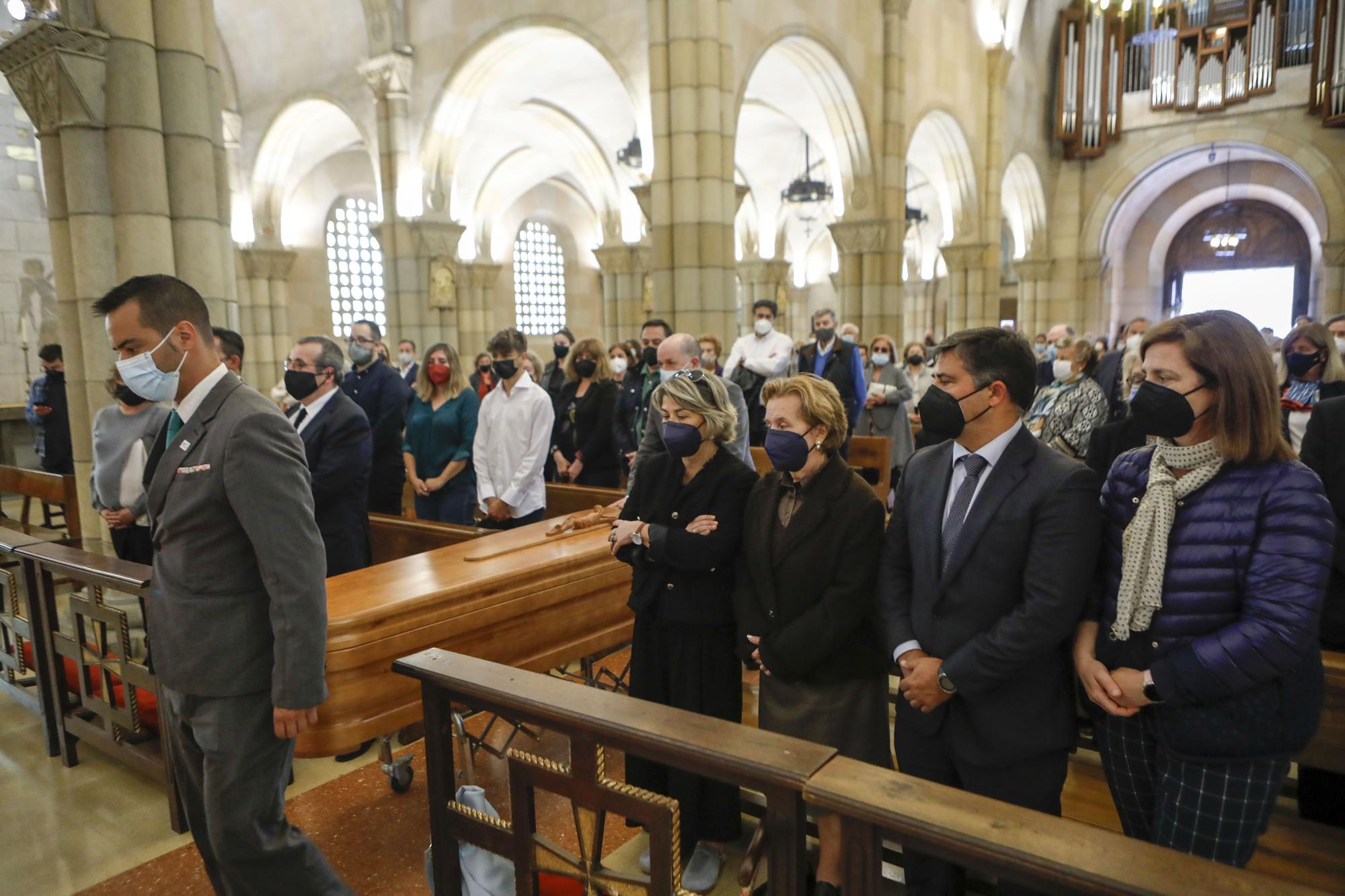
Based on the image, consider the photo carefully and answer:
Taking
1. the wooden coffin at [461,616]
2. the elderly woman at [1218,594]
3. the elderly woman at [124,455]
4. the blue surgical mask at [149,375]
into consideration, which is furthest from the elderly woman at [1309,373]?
the elderly woman at [124,455]

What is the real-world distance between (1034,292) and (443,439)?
18237 mm

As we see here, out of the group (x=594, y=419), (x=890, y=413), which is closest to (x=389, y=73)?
(x=594, y=419)

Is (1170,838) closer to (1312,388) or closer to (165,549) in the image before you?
(165,549)

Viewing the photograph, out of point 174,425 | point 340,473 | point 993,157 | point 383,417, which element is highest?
point 993,157

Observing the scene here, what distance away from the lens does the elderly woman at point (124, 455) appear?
12.7ft

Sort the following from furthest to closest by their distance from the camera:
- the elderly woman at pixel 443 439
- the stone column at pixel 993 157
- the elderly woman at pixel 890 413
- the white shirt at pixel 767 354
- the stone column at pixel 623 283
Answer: the stone column at pixel 623 283 < the stone column at pixel 993 157 < the elderly woman at pixel 890 413 < the white shirt at pixel 767 354 < the elderly woman at pixel 443 439

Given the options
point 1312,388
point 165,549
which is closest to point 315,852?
point 165,549

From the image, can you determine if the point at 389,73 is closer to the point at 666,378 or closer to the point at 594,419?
the point at 594,419

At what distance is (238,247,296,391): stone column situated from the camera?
15.8m

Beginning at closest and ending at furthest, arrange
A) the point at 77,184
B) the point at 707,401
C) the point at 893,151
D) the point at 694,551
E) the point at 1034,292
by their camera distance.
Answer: the point at 694,551 → the point at 707,401 → the point at 77,184 → the point at 893,151 → the point at 1034,292

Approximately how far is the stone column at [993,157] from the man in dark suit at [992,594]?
48.0 feet

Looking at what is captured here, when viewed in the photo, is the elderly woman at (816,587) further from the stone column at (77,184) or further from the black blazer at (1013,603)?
the stone column at (77,184)

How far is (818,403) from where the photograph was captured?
2.39m

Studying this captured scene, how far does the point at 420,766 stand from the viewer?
11.6 ft
